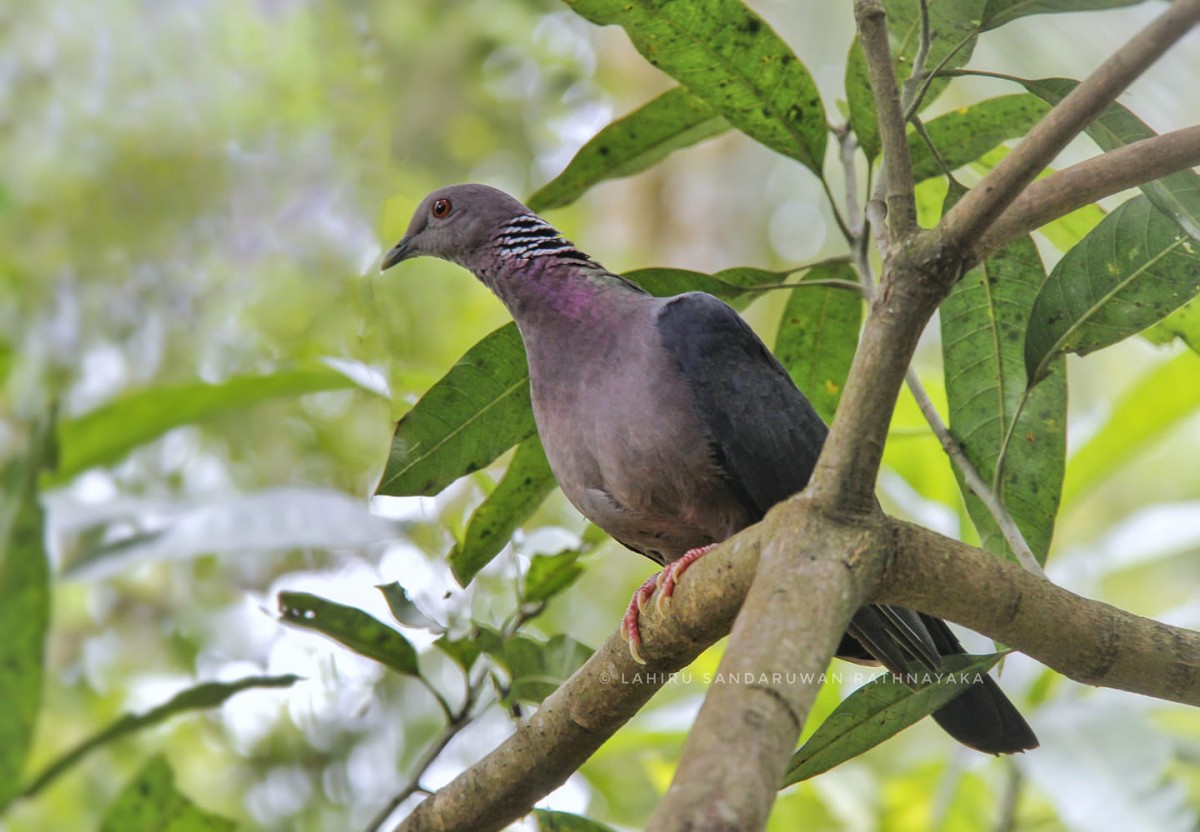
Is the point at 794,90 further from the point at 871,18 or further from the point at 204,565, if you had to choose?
the point at 204,565

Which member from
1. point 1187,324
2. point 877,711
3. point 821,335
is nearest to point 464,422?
point 821,335

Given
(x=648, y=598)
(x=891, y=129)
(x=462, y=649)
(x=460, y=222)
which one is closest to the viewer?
(x=891, y=129)

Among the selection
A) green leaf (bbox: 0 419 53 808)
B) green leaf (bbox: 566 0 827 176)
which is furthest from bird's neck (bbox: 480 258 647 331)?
green leaf (bbox: 0 419 53 808)

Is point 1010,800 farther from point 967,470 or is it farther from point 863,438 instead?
point 863,438

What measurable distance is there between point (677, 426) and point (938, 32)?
683 millimetres

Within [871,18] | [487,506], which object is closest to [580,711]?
[487,506]

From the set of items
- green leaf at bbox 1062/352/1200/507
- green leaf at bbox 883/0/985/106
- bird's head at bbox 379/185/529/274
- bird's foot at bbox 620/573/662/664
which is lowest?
bird's foot at bbox 620/573/662/664

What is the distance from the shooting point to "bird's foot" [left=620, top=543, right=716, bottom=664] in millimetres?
1547

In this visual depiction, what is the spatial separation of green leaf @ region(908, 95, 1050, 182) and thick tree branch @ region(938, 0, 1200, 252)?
67 centimetres

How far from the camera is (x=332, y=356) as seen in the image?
10.6ft

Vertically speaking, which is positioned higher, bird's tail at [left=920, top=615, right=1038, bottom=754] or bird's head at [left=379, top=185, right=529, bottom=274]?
bird's head at [left=379, top=185, right=529, bottom=274]

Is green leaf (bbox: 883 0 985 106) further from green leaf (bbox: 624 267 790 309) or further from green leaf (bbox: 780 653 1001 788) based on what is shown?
green leaf (bbox: 780 653 1001 788)

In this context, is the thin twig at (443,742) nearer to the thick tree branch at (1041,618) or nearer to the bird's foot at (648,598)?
the bird's foot at (648,598)

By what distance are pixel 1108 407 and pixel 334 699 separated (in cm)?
220
